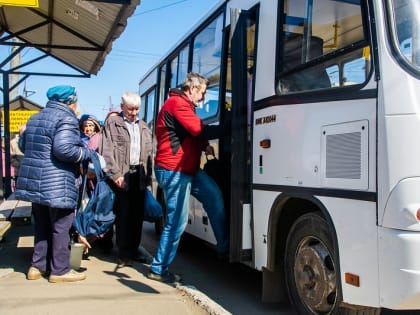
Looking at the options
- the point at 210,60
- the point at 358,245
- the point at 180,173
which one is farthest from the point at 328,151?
the point at 210,60

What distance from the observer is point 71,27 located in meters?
8.80

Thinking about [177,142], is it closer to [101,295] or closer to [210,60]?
[210,60]

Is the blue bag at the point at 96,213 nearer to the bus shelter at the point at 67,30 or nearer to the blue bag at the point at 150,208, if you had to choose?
the blue bag at the point at 150,208

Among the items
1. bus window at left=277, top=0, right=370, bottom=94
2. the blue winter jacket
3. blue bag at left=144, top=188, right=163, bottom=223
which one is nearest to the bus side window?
bus window at left=277, top=0, right=370, bottom=94

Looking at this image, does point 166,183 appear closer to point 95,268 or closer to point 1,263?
point 95,268

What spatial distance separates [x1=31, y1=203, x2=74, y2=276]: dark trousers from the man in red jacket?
2.83 ft

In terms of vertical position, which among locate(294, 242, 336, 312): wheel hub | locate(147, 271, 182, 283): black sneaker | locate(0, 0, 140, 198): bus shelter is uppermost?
locate(0, 0, 140, 198): bus shelter

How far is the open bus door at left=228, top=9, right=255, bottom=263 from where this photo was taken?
424cm

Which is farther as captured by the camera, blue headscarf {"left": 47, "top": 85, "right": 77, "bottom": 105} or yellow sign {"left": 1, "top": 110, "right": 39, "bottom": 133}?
yellow sign {"left": 1, "top": 110, "right": 39, "bottom": 133}

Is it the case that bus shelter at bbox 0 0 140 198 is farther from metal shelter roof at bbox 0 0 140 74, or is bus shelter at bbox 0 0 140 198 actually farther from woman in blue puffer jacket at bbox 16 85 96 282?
woman in blue puffer jacket at bbox 16 85 96 282

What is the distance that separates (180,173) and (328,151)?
188 centimetres

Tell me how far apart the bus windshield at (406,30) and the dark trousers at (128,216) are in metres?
3.50

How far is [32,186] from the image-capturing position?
462 centimetres

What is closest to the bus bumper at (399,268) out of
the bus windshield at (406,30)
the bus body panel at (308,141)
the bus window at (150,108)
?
the bus body panel at (308,141)
